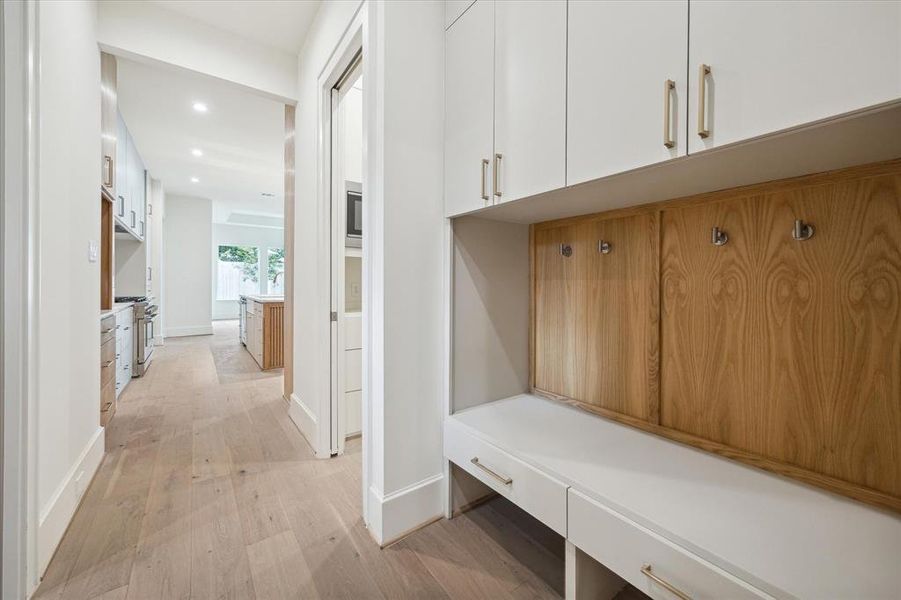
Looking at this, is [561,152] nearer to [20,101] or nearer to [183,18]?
[20,101]

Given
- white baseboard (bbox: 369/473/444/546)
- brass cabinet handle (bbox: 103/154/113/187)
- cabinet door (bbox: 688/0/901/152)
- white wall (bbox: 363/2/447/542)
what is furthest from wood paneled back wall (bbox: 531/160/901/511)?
brass cabinet handle (bbox: 103/154/113/187)

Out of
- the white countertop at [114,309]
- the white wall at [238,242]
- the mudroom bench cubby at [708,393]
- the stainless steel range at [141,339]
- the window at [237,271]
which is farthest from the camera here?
the window at [237,271]

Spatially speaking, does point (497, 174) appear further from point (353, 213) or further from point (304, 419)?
point (304, 419)

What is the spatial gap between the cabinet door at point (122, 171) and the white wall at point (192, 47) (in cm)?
172

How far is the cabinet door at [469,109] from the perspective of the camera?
145cm

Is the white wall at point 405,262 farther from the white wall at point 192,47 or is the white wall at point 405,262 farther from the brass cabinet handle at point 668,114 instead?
the white wall at point 192,47

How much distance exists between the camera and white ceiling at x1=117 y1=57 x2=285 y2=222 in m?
3.34

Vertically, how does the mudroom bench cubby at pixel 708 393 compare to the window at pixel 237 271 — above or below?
below

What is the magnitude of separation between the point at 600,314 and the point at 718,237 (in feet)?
1.70

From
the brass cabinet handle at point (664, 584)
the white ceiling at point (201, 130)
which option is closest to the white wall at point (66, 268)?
the white ceiling at point (201, 130)

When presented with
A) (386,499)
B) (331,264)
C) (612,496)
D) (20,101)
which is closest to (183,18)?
(20,101)

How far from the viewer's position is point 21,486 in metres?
1.25

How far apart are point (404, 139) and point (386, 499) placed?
148 centimetres

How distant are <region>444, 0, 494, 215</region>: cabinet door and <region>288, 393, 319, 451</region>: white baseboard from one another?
1677mm
